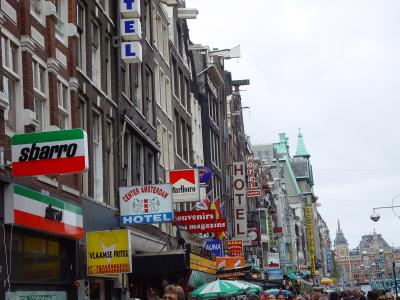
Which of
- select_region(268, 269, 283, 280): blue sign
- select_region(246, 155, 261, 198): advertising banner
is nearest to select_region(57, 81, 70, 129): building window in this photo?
select_region(246, 155, 261, 198): advertising banner

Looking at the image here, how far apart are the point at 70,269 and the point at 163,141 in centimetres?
1553

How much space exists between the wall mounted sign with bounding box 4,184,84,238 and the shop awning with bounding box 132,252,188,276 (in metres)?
6.02

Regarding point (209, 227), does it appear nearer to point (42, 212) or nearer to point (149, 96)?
point (149, 96)

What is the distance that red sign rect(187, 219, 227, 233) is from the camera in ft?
109

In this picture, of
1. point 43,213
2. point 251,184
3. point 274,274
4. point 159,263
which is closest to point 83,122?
point 43,213

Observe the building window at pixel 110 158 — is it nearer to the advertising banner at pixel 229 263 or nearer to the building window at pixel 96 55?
the building window at pixel 96 55

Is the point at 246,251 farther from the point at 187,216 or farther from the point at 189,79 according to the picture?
the point at 187,216

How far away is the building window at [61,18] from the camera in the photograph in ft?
68.8

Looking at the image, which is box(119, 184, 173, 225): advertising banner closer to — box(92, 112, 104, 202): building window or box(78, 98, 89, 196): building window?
box(92, 112, 104, 202): building window

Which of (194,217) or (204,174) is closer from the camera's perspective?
(194,217)

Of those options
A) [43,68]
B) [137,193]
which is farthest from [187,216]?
[43,68]

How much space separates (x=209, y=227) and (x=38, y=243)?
51.2 feet

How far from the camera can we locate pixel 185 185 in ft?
105

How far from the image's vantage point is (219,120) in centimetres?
5538
